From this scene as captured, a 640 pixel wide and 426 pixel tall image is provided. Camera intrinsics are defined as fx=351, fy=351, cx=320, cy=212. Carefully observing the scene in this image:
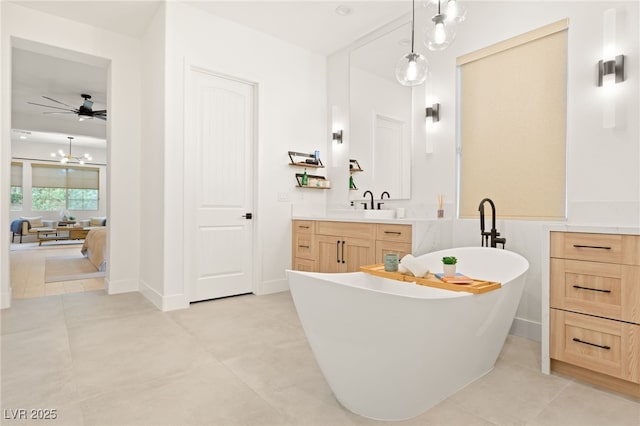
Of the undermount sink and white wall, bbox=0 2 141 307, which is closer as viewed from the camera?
the undermount sink

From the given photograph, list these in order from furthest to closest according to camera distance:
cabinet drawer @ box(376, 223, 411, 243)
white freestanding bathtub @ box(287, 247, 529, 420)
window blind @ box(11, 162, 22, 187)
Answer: window blind @ box(11, 162, 22, 187)
cabinet drawer @ box(376, 223, 411, 243)
white freestanding bathtub @ box(287, 247, 529, 420)

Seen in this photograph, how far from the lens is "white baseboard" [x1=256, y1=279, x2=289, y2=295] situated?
151 inches

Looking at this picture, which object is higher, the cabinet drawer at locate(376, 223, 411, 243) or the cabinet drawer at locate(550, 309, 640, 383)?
the cabinet drawer at locate(376, 223, 411, 243)

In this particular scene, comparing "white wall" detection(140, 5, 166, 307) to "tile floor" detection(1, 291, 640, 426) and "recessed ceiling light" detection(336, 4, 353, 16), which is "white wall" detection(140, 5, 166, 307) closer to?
"tile floor" detection(1, 291, 640, 426)

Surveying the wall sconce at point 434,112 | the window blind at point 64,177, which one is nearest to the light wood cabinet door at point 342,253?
the wall sconce at point 434,112

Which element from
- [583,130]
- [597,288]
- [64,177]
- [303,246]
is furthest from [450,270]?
[64,177]

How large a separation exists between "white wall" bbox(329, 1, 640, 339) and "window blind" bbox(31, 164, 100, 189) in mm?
11217

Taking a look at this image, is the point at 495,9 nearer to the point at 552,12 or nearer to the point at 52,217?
the point at 552,12

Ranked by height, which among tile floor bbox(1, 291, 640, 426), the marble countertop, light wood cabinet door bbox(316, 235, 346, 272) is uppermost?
the marble countertop

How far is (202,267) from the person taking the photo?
3.48m

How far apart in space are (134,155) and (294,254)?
6.91ft

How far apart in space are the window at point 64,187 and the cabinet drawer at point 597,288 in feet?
39.6

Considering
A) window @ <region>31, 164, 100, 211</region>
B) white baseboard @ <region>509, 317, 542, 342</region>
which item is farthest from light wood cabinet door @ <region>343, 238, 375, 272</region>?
window @ <region>31, 164, 100, 211</region>

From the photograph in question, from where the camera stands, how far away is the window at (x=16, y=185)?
947cm
